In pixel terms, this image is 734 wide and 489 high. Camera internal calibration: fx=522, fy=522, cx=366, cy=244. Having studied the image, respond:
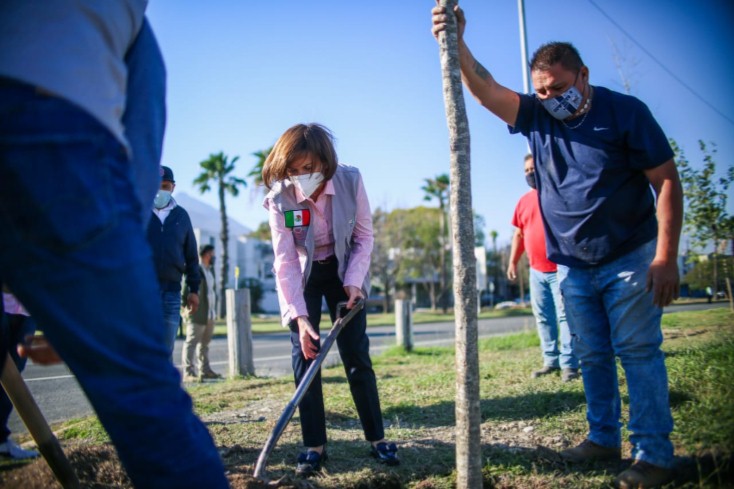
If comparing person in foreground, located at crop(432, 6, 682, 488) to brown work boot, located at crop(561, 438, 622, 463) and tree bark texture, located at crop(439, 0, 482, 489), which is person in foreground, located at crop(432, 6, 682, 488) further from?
tree bark texture, located at crop(439, 0, 482, 489)

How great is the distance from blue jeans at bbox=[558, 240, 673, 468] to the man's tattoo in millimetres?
1108

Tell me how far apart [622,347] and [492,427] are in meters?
1.28

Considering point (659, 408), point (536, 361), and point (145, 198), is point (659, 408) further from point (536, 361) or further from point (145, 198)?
point (536, 361)

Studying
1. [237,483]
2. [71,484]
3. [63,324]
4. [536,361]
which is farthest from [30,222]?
[536,361]

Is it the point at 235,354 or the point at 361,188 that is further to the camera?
the point at 235,354

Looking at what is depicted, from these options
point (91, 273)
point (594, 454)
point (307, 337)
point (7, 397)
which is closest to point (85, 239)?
point (91, 273)

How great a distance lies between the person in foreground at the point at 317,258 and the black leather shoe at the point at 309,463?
2cm

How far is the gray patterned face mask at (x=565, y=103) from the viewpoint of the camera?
2.64 meters

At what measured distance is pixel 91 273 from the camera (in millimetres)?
1138

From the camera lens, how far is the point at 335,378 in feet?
22.9

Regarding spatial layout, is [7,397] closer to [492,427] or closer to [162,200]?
Answer: [162,200]

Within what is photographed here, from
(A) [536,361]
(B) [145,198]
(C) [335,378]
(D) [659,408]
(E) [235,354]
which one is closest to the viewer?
(B) [145,198]

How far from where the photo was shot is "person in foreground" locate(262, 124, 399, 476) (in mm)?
A: 2922

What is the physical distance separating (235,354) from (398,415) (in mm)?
3870
